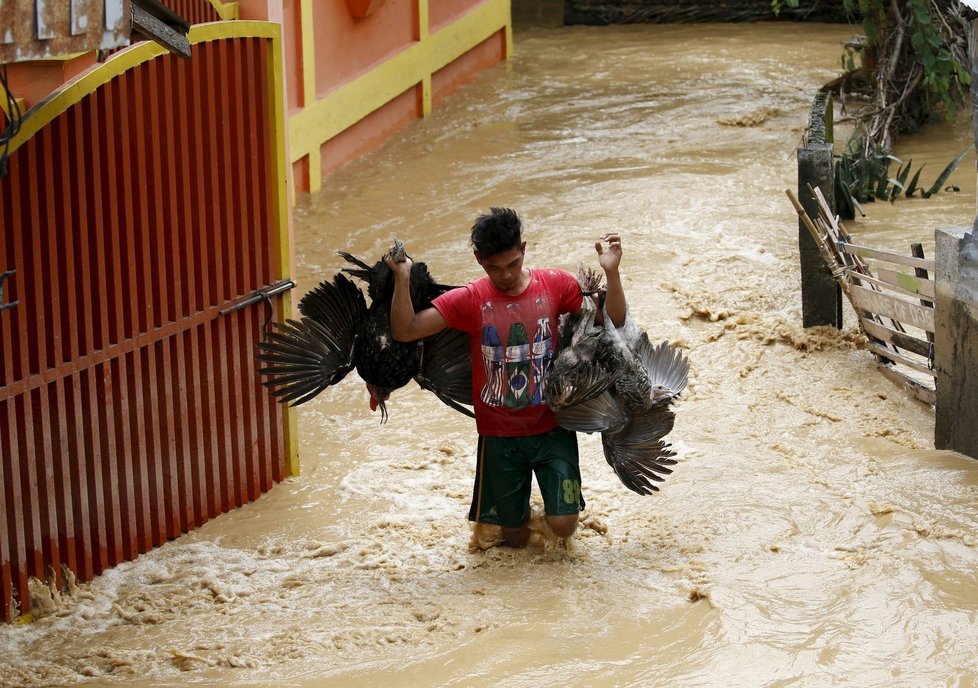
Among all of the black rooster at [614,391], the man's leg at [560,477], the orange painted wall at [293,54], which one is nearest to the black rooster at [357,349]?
the man's leg at [560,477]

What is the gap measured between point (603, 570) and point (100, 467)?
2145mm

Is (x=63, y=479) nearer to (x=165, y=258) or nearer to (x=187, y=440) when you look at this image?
(x=187, y=440)

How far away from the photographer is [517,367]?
5.04 meters

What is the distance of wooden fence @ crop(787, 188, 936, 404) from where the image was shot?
22.2 ft

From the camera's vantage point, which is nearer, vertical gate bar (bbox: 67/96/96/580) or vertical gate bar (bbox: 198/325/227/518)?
vertical gate bar (bbox: 67/96/96/580)

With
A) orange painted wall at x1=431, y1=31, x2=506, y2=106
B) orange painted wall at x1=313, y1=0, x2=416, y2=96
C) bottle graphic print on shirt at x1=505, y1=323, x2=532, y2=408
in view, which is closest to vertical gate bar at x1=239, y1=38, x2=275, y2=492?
bottle graphic print on shirt at x1=505, y1=323, x2=532, y2=408

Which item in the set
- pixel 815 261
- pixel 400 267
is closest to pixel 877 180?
pixel 815 261

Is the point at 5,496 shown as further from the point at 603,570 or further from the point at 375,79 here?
the point at 375,79

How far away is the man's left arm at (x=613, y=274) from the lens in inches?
188

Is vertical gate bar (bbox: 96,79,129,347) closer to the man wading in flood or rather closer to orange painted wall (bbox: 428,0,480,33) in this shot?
the man wading in flood

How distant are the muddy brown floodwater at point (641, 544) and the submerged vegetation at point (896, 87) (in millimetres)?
367

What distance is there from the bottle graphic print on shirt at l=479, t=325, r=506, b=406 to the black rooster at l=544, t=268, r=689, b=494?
0.19 meters

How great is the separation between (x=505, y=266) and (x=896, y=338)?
322 centimetres

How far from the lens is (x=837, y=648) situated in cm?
444
